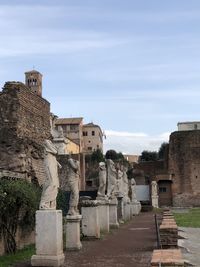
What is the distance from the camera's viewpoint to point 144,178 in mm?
58156

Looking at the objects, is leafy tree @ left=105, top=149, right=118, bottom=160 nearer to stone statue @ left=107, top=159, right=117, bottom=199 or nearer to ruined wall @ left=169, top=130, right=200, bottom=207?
ruined wall @ left=169, top=130, right=200, bottom=207

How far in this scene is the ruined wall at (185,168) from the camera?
5606 centimetres

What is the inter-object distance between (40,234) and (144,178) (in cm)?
4857

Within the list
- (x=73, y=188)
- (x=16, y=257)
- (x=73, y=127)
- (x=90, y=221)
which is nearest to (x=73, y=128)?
(x=73, y=127)

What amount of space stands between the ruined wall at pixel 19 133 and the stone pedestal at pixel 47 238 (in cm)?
655

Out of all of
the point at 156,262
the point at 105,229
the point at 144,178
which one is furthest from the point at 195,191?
the point at 156,262

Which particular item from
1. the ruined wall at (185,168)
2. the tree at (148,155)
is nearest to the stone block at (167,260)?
the ruined wall at (185,168)

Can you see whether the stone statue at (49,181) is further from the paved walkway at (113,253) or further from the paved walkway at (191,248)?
the paved walkway at (191,248)

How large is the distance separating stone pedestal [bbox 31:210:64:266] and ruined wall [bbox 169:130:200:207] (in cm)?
4682

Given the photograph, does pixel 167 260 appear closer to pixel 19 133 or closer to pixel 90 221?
pixel 90 221

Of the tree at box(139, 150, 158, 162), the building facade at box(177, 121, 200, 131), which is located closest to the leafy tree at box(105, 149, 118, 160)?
the tree at box(139, 150, 158, 162)

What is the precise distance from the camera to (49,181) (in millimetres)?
10461

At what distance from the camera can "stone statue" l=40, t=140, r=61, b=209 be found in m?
10.3

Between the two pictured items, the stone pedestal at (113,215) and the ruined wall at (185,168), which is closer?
the stone pedestal at (113,215)
